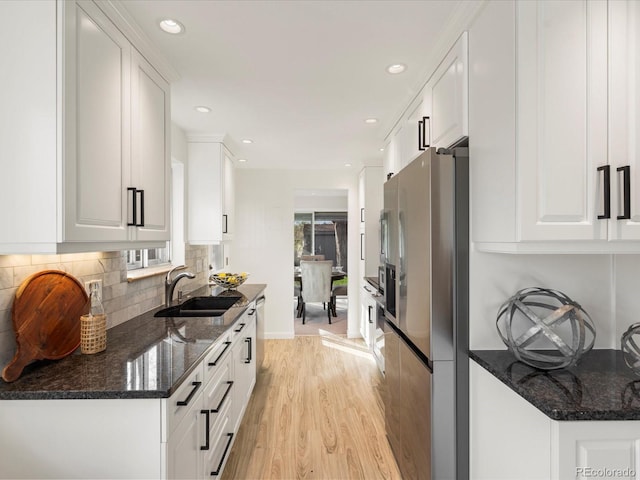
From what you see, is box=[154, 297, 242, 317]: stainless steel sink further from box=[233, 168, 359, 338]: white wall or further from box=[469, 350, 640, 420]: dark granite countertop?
box=[469, 350, 640, 420]: dark granite countertop

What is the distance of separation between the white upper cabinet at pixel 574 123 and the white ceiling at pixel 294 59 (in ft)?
1.62

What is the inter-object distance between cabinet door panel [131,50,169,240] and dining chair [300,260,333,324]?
381cm

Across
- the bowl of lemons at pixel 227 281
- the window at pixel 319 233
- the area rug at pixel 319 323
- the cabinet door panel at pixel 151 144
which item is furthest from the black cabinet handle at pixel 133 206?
the window at pixel 319 233

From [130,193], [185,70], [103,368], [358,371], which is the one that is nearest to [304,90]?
[185,70]

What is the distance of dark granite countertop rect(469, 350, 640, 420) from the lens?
1.04 metres

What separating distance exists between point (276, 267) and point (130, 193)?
11.4 ft

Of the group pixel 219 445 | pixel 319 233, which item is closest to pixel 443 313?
pixel 219 445

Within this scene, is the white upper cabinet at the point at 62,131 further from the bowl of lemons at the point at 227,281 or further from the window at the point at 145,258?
the bowl of lemons at the point at 227,281

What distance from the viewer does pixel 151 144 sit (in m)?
1.87

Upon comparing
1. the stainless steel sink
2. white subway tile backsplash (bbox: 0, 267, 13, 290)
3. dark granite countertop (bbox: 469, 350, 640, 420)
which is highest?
white subway tile backsplash (bbox: 0, 267, 13, 290)

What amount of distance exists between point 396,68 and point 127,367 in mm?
2092

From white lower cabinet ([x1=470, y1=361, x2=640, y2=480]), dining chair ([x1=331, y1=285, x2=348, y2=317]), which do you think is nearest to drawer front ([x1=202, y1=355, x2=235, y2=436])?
white lower cabinet ([x1=470, y1=361, x2=640, y2=480])

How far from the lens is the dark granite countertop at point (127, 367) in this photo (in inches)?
47.2

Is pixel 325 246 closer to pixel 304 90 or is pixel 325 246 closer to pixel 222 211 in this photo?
pixel 222 211
